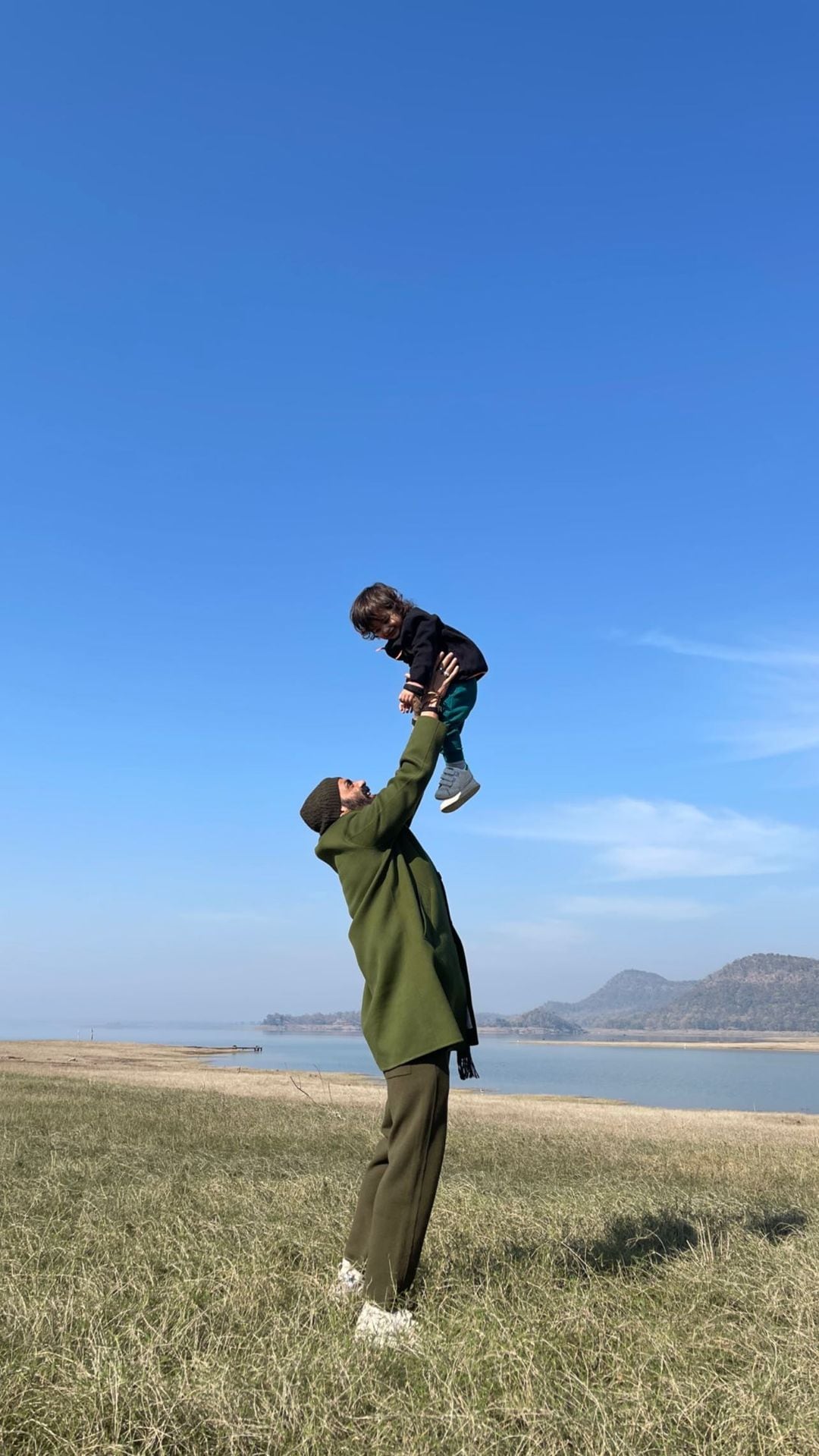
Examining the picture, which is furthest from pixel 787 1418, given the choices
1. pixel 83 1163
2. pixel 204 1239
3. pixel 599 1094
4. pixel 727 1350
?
pixel 599 1094

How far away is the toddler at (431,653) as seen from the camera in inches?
188

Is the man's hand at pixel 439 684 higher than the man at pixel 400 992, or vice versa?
the man's hand at pixel 439 684

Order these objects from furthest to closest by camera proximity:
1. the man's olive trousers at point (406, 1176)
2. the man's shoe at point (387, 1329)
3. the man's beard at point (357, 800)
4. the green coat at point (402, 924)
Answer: the man's beard at point (357, 800), the green coat at point (402, 924), the man's olive trousers at point (406, 1176), the man's shoe at point (387, 1329)

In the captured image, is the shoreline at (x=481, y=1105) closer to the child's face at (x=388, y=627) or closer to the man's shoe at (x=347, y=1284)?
the man's shoe at (x=347, y=1284)

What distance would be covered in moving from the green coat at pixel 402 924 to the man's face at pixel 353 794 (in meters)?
0.13

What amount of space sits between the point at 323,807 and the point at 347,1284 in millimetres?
2107

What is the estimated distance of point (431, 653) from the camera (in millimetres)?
4754

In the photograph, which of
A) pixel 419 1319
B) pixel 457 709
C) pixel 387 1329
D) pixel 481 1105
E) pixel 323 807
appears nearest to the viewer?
pixel 387 1329

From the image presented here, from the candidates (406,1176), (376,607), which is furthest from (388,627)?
(406,1176)

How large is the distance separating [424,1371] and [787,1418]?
1.14 m

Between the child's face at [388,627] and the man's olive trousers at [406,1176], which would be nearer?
the man's olive trousers at [406,1176]

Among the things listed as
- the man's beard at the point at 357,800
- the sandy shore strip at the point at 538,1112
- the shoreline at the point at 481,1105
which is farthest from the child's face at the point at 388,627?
the shoreline at the point at 481,1105

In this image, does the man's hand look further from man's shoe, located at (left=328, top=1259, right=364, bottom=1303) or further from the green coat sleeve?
man's shoe, located at (left=328, top=1259, right=364, bottom=1303)

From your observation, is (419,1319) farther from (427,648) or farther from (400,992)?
(427,648)
